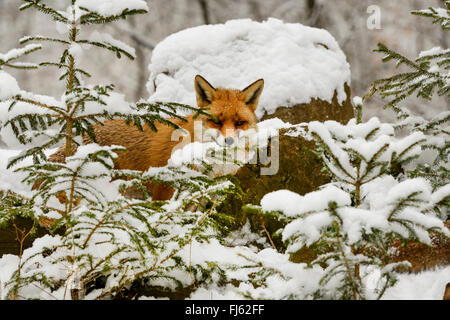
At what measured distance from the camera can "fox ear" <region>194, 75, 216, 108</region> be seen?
13.0ft

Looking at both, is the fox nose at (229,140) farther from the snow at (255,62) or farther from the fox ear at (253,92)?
the snow at (255,62)

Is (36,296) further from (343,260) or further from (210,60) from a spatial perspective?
(210,60)

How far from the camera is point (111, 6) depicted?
2.00 metres

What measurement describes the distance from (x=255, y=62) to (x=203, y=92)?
1.70 metres

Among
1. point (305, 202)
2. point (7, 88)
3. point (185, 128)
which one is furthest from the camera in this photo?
point (185, 128)

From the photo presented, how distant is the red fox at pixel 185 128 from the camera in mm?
3787

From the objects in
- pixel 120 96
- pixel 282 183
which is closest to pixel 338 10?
pixel 282 183

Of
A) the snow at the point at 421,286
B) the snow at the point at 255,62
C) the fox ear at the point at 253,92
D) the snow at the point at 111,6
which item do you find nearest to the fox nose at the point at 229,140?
the fox ear at the point at 253,92

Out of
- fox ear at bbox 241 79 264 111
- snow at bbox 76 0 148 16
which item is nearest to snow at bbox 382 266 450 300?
snow at bbox 76 0 148 16

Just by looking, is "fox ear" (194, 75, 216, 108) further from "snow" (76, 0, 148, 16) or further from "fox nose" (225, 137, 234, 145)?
"snow" (76, 0, 148, 16)

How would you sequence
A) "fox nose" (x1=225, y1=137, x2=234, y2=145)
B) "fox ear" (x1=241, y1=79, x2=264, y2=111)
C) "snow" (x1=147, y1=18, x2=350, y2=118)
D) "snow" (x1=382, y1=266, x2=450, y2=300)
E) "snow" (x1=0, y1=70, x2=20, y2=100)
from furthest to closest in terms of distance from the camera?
"snow" (x1=147, y1=18, x2=350, y2=118)
"fox ear" (x1=241, y1=79, x2=264, y2=111)
"fox nose" (x1=225, y1=137, x2=234, y2=145)
"snow" (x1=382, y1=266, x2=450, y2=300)
"snow" (x1=0, y1=70, x2=20, y2=100)

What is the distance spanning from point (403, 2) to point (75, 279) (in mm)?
12935

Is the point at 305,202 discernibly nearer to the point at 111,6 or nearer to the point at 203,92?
the point at 111,6

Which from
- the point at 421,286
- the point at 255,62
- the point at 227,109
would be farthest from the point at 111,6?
the point at 255,62
